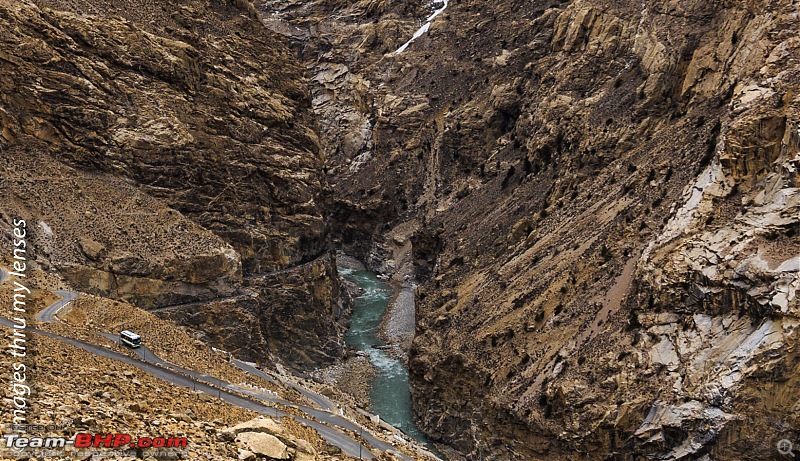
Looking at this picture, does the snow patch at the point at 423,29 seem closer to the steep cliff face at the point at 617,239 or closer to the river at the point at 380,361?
the steep cliff face at the point at 617,239

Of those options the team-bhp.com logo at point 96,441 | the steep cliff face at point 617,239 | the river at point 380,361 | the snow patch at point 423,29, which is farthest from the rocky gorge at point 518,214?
the snow patch at point 423,29

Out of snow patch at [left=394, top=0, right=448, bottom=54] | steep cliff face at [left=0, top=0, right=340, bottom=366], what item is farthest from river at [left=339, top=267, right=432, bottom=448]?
snow patch at [left=394, top=0, right=448, bottom=54]

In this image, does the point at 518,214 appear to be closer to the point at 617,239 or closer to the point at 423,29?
the point at 617,239

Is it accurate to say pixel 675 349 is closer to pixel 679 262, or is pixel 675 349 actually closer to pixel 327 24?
pixel 679 262

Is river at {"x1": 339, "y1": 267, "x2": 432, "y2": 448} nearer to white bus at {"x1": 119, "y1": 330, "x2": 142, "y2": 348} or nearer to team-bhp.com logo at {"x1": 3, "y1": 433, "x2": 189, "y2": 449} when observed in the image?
white bus at {"x1": 119, "y1": 330, "x2": 142, "y2": 348}

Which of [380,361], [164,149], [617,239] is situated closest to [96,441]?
[617,239]

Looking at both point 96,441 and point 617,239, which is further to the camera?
point 617,239

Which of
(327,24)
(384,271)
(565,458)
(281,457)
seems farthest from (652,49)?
(327,24)
